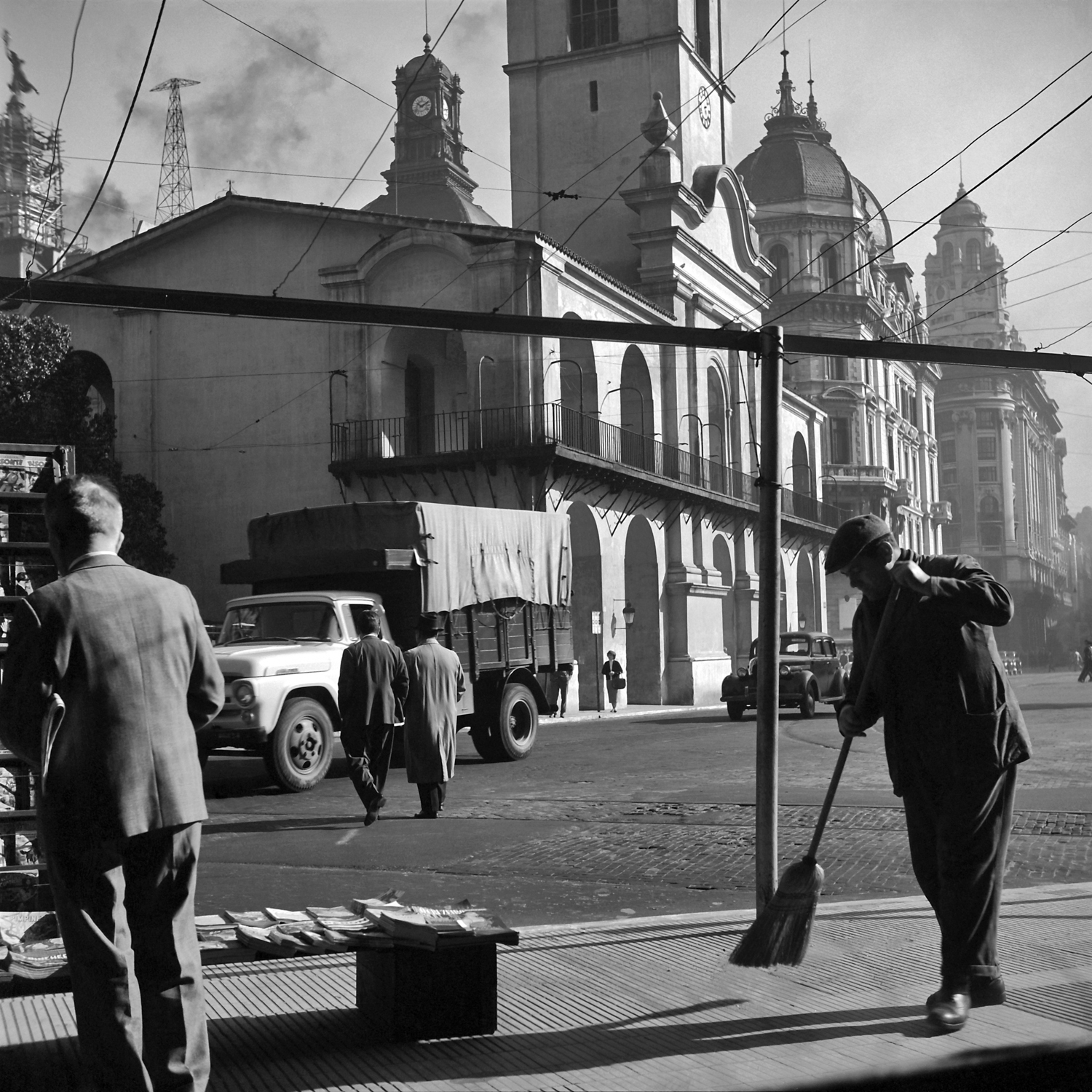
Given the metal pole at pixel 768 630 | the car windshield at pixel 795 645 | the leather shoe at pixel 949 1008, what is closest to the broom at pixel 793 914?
the leather shoe at pixel 949 1008

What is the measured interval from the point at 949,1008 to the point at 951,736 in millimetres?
934

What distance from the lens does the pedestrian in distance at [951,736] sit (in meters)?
4.77

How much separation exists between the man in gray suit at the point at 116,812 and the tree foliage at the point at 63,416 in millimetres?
25456

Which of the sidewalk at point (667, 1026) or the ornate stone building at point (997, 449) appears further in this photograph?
the ornate stone building at point (997, 449)

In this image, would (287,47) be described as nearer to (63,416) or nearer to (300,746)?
(300,746)

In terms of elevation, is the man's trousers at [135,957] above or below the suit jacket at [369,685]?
below

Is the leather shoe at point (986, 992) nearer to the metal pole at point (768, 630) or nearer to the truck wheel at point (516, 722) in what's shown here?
the metal pole at point (768, 630)

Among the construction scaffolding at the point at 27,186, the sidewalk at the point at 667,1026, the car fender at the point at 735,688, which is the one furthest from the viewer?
the car fender at the point at 735,688

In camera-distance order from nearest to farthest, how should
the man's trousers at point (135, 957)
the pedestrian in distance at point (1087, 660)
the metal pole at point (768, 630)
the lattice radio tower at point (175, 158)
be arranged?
the man's trousers at point (135, 957), the metal pole at point (768, 630), the lattice radio tower at point (175, 158), the pedestrian in distance at point (1087, 660)

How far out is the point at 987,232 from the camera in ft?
33.3

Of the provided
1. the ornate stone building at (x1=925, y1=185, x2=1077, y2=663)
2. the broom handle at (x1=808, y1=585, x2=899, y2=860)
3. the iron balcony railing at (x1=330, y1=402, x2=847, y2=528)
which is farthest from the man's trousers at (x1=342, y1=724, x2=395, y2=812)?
the iron balcony railing at (x1=330, y1=402, x2=847, y2=528)

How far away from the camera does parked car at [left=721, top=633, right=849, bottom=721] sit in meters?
27.2

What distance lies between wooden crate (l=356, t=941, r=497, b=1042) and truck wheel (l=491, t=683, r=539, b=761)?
43.2 ft

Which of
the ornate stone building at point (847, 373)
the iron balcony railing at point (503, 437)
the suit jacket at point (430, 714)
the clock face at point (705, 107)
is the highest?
the clock face at point (705, 107)
